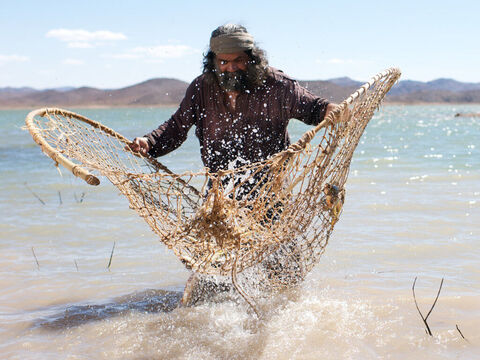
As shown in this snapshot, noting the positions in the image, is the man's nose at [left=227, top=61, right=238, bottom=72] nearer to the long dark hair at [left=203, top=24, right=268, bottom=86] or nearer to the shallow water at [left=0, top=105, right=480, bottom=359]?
the long dark hair at [left=203, top=24, right=268, bottom=86]

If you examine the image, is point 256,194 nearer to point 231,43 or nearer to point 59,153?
point 231,43

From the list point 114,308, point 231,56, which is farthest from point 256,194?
point 114,308

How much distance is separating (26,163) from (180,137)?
30.6ft

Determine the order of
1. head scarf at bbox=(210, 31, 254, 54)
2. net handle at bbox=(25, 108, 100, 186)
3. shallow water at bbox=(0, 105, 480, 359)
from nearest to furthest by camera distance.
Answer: net handle at bbox=(25, 108, 100, 186) < shallow water at bbox=(0, 105, 480, 359) < head scarf at bbox=(210, 31, 254, 54)

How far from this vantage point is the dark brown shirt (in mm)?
2977

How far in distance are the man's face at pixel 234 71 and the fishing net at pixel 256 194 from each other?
0.52 m

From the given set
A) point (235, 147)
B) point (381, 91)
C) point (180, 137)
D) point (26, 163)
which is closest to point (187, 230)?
point (235, 147)

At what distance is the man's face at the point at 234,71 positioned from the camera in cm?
291

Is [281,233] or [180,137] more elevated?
[180,137]

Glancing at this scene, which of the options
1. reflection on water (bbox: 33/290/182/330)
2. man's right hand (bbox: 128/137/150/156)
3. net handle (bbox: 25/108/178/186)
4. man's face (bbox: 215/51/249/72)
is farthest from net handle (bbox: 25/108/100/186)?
reflection on water (bbox: 33/290/182/330)

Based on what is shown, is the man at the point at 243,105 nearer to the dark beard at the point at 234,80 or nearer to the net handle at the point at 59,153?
the dark beard at the point at 234,80

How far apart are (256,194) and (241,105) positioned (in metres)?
0.58

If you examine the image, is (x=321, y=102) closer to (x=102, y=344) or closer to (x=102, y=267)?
(x=102, y=344)

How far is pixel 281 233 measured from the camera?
2504 mm
